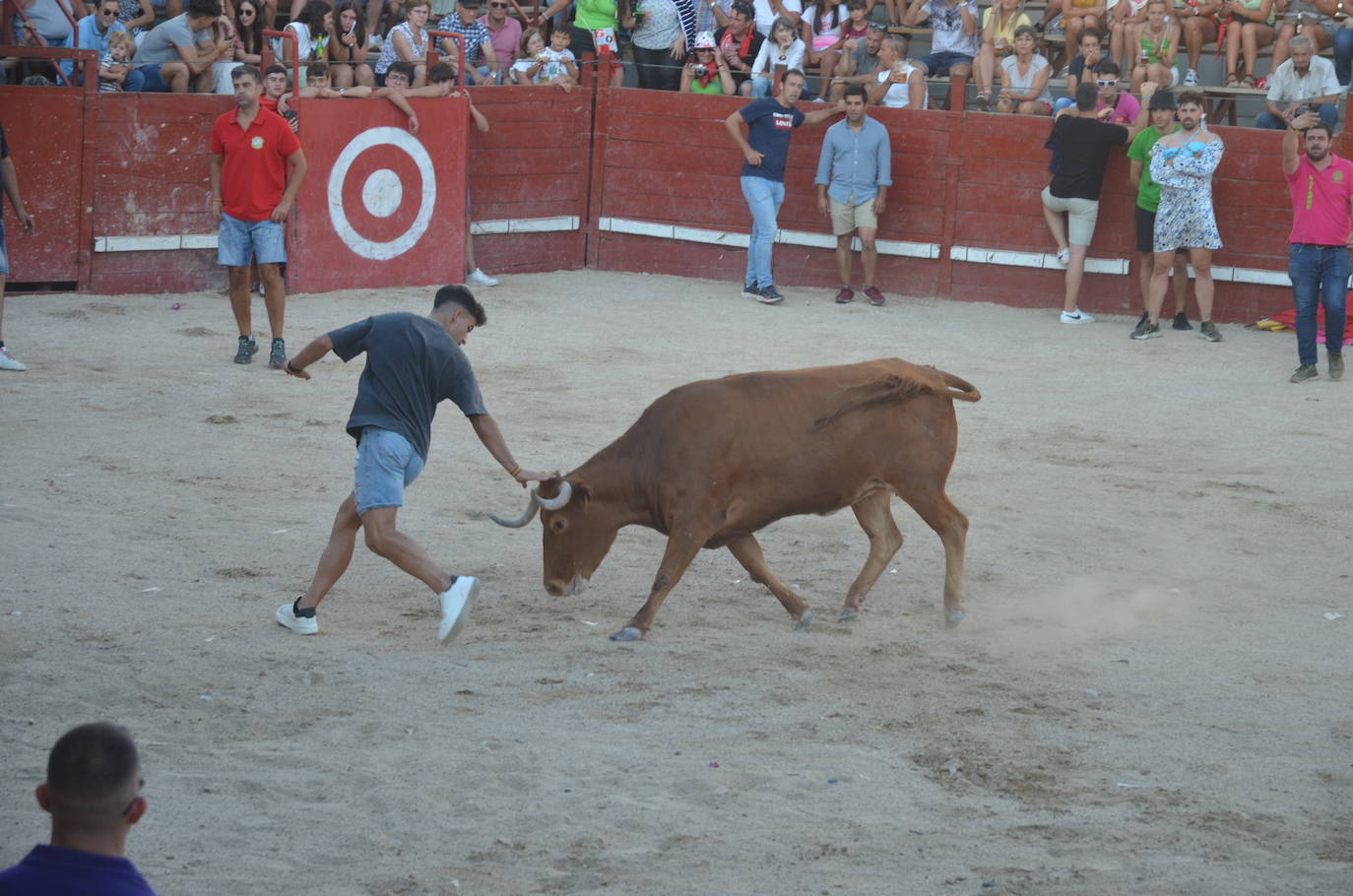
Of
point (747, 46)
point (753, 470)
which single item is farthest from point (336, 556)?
→ point (747, 46)

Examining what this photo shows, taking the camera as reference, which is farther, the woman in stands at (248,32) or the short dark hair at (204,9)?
the woman in stands at (248,32)

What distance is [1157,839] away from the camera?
4.55m

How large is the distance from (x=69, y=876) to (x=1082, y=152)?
39.5ft

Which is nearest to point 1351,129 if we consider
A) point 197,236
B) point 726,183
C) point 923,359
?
point 923,359

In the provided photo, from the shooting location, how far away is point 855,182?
14.2 meters

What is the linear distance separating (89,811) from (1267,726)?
158 inches

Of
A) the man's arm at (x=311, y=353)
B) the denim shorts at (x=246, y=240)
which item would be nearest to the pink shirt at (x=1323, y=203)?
the denim shorts at (x=246, y=240)

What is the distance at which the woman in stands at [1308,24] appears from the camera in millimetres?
14148

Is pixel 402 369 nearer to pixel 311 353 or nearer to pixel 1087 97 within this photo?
pixel 311 353

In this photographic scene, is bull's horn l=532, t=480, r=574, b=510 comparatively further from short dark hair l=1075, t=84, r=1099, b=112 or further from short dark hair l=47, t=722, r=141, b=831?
short dark hair l=1075, t=84, r=1099, b=112

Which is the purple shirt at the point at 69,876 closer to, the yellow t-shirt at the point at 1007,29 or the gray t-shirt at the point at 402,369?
the gray t-shirt at the point at 402,369

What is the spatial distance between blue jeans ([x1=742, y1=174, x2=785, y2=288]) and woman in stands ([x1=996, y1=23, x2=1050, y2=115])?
205cm

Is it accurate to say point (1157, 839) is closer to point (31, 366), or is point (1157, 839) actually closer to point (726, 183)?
point (31, 366)

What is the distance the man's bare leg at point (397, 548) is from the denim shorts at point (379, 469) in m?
Answer: 0.03
